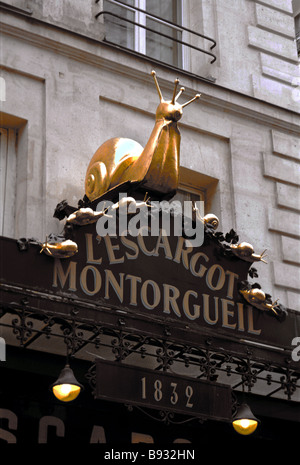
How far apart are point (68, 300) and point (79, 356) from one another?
1.19 meters

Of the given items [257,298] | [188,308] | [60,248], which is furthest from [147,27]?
[60,248]

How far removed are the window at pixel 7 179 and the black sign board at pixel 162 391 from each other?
9.30 ft

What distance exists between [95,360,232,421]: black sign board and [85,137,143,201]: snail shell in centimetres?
257

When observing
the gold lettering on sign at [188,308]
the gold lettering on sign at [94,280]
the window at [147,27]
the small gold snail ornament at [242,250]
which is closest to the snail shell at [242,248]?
the small gold snail ornament at [242,250]

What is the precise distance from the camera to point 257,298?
10.8 m

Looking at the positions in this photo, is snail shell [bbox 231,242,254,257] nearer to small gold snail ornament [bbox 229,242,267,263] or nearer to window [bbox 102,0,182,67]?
small gold snail ornament [bbox 229,242,267,263]

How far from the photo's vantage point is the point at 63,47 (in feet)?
39.8

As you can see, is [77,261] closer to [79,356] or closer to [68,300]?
[68,300]

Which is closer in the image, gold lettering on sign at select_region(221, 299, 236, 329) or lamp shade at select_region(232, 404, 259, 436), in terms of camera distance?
lamp shade at select_region(232, 404, 259, 436)

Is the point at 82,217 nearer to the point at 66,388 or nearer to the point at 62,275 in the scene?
the point at 62,275

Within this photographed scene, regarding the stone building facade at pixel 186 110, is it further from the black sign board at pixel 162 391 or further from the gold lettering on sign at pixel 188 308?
the black sign board at pixel 162 391

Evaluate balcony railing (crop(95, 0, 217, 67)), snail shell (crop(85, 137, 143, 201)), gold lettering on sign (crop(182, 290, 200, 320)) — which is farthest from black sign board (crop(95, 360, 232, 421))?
balcony railing (crop(95, 0, 217, 67))

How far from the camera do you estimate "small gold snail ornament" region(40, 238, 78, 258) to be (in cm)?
944
